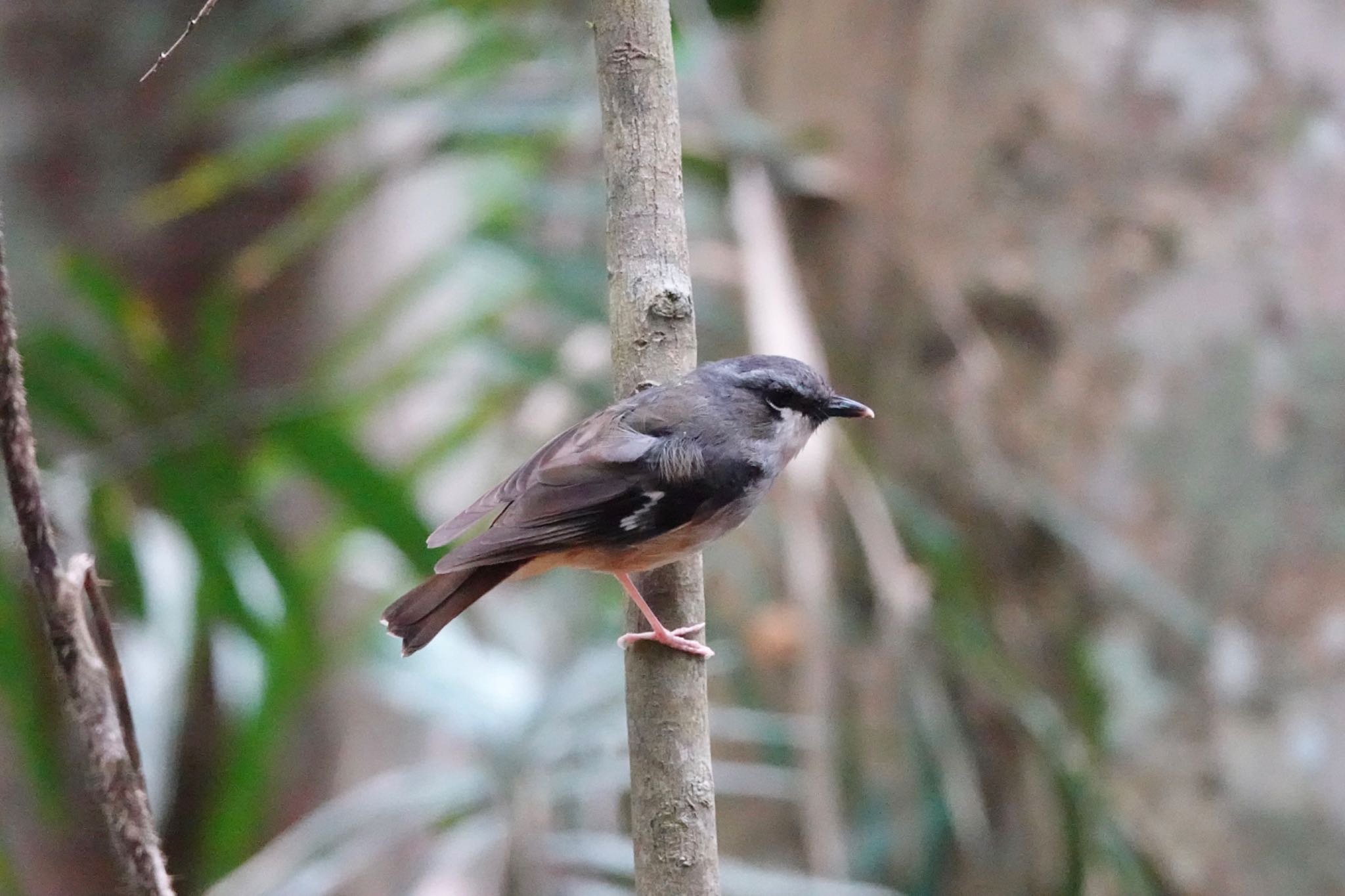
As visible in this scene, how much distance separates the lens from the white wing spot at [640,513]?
172cm

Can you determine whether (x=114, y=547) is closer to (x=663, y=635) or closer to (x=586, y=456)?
(x=586, y=456)

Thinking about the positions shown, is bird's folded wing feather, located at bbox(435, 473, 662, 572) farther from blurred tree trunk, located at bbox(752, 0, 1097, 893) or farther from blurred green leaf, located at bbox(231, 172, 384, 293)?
blurred tree trunk, located at bbox(752, 0, 1097, 893)

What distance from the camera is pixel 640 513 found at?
5.67 feet

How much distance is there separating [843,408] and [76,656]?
1235 millimetres

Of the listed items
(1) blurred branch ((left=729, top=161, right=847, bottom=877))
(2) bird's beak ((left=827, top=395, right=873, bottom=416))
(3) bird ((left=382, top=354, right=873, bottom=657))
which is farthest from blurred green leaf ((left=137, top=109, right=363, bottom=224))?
(2) bird's beak ((left=827, top=395, right=873, bottom=416))

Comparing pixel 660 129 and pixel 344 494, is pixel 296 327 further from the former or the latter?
pixel 660 129

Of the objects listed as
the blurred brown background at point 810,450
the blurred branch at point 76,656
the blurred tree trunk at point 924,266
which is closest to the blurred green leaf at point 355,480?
the blurred brown background at point 810,450

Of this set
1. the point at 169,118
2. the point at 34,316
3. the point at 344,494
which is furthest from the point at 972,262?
the point at 34,316

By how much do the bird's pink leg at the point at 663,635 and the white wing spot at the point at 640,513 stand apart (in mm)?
86

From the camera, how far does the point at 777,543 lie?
316 centimetres

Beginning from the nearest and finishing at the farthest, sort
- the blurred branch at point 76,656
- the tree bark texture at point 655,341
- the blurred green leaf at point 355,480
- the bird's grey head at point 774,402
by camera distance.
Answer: the blurred branch at point 76,656 < the tree bark texture at point 655,341 < the bird's grey head at point 774,402 < the blurred green leaf at point 355,480

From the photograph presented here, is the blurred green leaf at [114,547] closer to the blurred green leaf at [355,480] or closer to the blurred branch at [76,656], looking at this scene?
the blurred green leaf at [355,480]

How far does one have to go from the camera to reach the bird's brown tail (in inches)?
65.1

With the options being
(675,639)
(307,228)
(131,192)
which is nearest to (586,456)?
(675,639)
